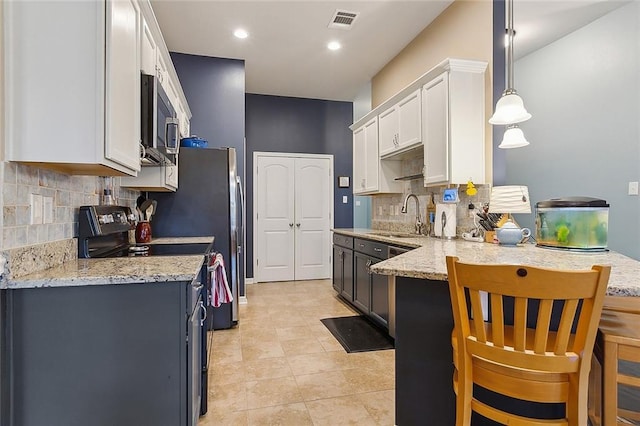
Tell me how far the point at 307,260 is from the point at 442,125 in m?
3.55

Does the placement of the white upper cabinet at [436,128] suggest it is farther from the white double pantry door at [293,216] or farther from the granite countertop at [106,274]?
the white double pantry door at [293,216]

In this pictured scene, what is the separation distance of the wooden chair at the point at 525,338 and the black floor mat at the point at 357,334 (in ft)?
5.98

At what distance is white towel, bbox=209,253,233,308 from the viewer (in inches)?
95.3

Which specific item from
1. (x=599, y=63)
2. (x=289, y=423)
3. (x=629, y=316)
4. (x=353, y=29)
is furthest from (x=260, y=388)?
(x=599, y=63)

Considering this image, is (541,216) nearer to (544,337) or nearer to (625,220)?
(544,337)

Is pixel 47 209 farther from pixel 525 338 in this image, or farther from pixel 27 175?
pixel 525 338

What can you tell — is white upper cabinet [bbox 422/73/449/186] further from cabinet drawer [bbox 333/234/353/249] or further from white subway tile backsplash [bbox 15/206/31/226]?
white subway tile backsplash [bbox 15/206/31/226]

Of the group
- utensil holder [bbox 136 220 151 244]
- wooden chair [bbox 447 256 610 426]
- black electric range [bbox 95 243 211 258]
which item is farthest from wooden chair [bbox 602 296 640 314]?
utensil holder [bbox 136 220 151 244]

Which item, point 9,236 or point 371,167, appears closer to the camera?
point 9,236

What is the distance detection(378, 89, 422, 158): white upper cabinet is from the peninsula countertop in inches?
96.9

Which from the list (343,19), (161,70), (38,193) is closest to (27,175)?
(38,193)

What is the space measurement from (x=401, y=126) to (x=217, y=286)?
7.75ft

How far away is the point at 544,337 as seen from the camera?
1057mm

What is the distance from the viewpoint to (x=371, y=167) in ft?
14.2
